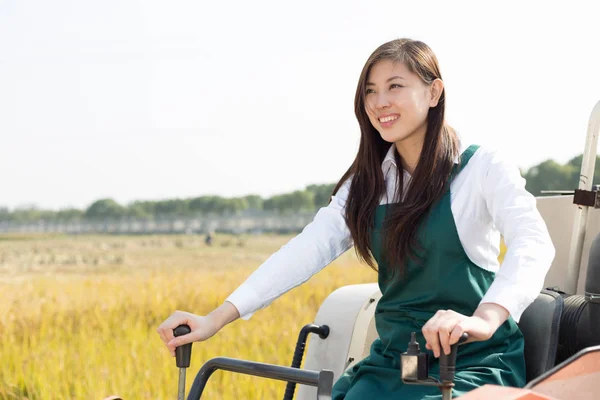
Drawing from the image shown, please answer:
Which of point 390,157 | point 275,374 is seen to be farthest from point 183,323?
point 390,157

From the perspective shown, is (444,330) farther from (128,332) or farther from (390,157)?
(128,332)

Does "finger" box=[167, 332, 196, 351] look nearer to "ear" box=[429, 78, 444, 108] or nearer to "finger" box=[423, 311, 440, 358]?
"finger" box=[423, 311, 440, 358]

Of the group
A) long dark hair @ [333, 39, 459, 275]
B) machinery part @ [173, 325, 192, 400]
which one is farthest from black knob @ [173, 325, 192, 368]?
long dark hair @ [333, 39, 459, 275]

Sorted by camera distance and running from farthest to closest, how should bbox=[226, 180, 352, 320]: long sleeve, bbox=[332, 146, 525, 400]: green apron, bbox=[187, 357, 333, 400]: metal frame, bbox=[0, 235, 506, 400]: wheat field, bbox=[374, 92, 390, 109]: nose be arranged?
bbox=[0, 235, 506, 400]: wheat field → bbox=[226, 180, 352, 320]: long sleeve → bbox=[374, 92, 390, 109]: nose → bbox=[332, 146, 525, 400]: green apron → bbox=[187, 357, 333, 400]: metal frame

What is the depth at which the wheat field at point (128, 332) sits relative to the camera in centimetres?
529

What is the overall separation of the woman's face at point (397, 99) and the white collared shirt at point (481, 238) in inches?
6.5

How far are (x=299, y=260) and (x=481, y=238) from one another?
53 cm

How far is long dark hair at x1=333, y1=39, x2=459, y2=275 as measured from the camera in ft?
7.32

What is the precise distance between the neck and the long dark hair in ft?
0.09

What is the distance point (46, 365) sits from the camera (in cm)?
581

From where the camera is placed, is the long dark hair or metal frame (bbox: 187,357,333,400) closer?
metal frame (bbox: 187,357,333,400)

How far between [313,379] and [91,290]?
6.72m

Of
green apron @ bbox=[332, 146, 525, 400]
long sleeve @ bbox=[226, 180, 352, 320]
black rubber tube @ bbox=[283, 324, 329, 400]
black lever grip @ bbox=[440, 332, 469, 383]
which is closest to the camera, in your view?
black lever grip @ bbox=[440, 332, 469, 383]

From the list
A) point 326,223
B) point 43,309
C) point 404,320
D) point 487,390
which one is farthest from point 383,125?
point 43,309
